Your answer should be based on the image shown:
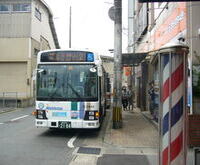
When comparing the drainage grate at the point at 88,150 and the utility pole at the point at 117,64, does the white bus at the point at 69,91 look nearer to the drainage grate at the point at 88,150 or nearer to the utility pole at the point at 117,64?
the drainage grate at the point at 88,150

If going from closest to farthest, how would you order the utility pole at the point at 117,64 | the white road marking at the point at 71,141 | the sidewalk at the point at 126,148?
the sidewalk at the point at 126,148 → the white road marking at the point at 71,141 → the utility pole at the point at 117,64

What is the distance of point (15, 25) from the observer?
35.8 metres

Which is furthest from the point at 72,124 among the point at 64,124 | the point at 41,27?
the point at 41,27

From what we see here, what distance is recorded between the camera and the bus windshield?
12219 mm

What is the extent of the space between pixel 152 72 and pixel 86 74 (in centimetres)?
830

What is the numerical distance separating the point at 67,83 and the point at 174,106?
30.1ft

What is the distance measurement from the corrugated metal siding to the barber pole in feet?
110

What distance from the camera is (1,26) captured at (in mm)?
35938

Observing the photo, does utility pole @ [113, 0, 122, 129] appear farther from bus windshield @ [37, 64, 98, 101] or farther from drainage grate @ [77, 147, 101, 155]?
drainage grate @ [77, 147, 101, 155]

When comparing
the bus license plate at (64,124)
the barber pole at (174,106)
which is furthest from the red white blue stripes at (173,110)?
the bus license plate at (64,124)

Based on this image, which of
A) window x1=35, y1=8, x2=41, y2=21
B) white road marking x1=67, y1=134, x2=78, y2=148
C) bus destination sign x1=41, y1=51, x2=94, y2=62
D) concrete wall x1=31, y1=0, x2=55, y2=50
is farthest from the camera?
window x1=35, y1=8, x2=41, y2=21

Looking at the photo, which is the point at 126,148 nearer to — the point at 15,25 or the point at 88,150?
the point at 88,150

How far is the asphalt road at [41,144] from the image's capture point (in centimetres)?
854

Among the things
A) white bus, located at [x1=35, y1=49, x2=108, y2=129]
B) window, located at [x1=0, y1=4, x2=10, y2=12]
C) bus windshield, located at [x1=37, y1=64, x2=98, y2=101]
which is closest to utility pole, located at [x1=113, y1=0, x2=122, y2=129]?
white bus, located at [x1=35, y1=49, x2=108, y2=129]
